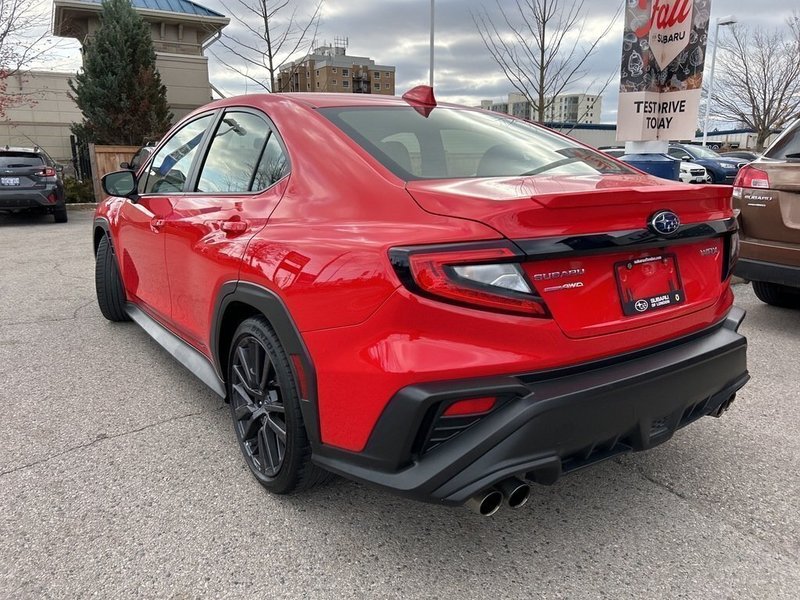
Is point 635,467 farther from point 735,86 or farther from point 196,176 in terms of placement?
point 735,86

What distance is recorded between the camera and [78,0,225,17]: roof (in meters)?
21.4

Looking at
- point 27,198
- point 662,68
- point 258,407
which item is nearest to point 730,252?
point 258,407

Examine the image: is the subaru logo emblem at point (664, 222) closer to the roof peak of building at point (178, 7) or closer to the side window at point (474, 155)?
the side window at point (474, 155)

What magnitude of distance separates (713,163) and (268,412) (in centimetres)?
2112

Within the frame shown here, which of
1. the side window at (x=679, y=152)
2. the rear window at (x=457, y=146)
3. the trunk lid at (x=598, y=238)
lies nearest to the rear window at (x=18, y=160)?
the rear window at (x=457, y=146)

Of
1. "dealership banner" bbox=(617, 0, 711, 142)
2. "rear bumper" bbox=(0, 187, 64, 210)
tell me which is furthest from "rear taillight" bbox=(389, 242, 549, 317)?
"rear bumper" bbox=(0, 187, 64, 210)

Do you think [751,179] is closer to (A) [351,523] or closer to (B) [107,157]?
(A) [351,523]

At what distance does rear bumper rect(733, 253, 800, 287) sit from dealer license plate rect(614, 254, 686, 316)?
2501 mm

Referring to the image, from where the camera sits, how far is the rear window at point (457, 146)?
7.41 ft

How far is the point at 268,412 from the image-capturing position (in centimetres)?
241

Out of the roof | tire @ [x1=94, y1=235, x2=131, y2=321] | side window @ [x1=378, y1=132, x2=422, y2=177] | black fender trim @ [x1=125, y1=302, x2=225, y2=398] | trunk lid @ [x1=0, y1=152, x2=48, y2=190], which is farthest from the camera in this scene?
the roof

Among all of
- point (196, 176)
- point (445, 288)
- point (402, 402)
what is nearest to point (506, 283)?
point (445, 288)

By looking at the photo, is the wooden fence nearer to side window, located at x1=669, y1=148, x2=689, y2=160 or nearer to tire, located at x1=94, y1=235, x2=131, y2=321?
tire, located at x1=94, y1=235, x2=131, y2=321

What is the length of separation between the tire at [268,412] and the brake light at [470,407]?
642mm
